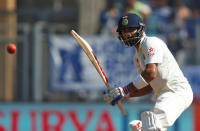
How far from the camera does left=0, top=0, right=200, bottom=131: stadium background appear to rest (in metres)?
10.2

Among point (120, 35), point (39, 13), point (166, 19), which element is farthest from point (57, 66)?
point (120, 35)

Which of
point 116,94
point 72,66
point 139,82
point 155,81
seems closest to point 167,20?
point 72,66

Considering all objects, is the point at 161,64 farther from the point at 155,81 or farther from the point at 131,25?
the point at 131,25

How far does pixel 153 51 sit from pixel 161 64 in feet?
0.79

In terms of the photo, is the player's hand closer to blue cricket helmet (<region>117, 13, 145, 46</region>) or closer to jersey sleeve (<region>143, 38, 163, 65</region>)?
jersey sleeve (<region>143, 38, 163, 65</region>)

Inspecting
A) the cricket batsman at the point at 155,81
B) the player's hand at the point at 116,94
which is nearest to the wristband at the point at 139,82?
the cricket batsman at the point at 155,81

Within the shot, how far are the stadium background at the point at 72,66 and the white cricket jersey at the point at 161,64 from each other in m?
3.76

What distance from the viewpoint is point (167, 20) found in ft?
38.1

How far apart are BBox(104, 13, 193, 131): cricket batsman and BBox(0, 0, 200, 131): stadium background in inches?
150

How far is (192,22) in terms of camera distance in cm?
1138

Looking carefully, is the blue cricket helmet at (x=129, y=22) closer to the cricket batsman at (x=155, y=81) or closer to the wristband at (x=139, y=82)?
the cricket batsman at (x=155, y=81)

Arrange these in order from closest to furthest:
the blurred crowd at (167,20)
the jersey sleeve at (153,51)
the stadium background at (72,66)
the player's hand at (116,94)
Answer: the jersey sleeve at (153,51) → the player's hand at (116,94) → the stadium background at (72,66) → the blurred crowd at (167,20)

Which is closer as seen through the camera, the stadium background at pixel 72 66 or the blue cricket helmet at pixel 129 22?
the blue cricket helmet at pixel 129 22

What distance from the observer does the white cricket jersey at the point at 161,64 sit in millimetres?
6211
